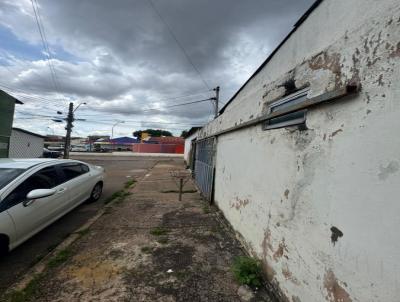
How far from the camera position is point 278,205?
9.27ft

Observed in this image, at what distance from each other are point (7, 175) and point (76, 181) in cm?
175

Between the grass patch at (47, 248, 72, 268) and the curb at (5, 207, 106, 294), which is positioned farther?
the grass patch at (47, 248, 72, 268)

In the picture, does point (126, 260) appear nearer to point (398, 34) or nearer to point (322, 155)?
point (322, 155)

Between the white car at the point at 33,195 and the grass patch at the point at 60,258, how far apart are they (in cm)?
60

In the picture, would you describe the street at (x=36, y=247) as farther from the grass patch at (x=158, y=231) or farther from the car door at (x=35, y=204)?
the grass patch at (x=158, y=231)

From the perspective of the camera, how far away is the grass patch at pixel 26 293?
267 cm

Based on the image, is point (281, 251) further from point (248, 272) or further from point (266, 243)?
point (248, 272)

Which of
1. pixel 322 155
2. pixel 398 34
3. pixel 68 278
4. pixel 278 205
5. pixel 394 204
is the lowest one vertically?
pixel 68 278

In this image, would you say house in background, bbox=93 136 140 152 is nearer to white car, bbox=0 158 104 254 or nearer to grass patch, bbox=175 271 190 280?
white car, bbox=0 158 104 254

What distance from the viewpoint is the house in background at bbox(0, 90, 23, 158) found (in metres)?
11.1

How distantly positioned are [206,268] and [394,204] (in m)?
2.62

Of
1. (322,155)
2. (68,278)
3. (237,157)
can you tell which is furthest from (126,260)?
(322,155)

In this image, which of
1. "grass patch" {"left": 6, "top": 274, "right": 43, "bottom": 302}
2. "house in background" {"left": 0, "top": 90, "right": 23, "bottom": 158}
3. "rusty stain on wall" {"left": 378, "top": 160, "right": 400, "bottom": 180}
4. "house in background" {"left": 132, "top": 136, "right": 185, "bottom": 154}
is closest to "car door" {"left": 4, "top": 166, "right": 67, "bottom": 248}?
"grass patch" {"left": 6, "top": 274, "right": 43, "bottom": 302}

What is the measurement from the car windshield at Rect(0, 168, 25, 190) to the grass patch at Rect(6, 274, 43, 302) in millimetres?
1536
